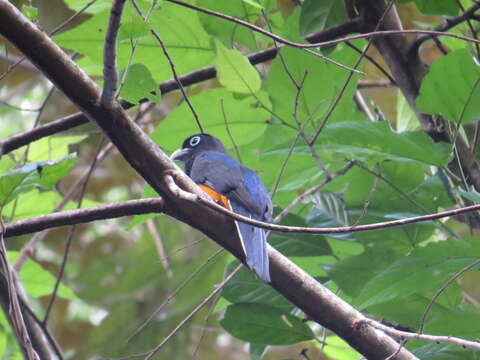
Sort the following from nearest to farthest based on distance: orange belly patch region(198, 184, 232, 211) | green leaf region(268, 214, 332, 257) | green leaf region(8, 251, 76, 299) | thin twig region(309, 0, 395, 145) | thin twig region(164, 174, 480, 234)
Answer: thin twig region(164, 174, 480, 234), thin twig region(309, 0, 395, 145), green leaf region(268, 214, 332, 257), orange belly patch region(198, 184, 232, 211), green leaf region(8, 251, 76, 299)

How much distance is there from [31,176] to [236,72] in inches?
31.4

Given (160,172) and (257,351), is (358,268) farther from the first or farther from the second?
(160,172)

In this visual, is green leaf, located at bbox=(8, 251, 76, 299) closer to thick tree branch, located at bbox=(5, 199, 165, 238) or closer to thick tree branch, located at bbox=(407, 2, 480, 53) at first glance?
thick tree branch, located at bbox=(5, 199, 165, 238)

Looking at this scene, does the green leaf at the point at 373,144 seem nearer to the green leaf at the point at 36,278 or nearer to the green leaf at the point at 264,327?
the green leaf at the point at 264,327

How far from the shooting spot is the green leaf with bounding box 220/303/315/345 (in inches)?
107

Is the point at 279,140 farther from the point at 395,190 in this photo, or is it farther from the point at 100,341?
the point at 100,341

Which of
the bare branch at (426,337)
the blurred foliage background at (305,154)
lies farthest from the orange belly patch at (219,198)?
the bare branch at (426,337)

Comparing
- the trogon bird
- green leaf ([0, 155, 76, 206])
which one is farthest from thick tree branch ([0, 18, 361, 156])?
green leaf ([0, 155, 76, 206])

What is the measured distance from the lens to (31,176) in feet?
7.63

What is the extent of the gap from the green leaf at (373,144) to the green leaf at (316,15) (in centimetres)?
63

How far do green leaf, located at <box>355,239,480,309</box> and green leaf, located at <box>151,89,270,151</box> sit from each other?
2.80 feet

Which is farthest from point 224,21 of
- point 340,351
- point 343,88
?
point 340,351

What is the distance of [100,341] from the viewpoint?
479cm

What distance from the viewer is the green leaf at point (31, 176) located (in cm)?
228
